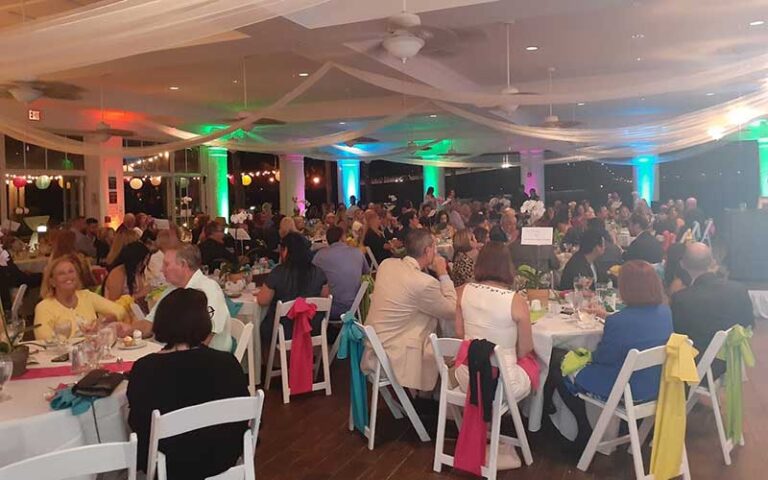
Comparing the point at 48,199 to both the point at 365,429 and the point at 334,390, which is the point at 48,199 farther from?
the point at 365,429

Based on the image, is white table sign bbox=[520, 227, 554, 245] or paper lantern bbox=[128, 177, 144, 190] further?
paper lantern bbox=[128, 177, 144, 190]

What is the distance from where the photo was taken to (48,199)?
44.3ft

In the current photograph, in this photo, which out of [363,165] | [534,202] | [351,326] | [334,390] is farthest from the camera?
[363,165]

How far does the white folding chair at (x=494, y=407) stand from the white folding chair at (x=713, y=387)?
97 centimetres

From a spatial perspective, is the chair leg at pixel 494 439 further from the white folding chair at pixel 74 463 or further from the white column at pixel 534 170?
the white column at pixel 534 170

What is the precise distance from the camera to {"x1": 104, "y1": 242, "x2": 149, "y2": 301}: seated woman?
17.1ft

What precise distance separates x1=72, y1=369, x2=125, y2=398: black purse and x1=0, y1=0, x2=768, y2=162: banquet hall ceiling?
2.87 m

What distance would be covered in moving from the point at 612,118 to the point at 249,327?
42.2 feet

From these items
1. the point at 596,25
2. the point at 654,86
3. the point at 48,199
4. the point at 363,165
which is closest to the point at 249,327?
the point at 654,86

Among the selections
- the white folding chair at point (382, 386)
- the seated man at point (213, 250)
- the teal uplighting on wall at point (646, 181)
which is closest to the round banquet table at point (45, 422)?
the white folding chair at point (382, 386)

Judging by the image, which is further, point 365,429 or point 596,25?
point 596,25

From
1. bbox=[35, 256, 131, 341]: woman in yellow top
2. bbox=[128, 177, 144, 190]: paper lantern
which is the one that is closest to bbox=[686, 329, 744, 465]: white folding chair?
bbox=[35, 256, 131, 341]: woman in yellow top

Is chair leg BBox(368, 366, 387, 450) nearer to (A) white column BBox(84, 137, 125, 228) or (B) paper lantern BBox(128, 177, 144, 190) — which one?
(A) white column BBox(84, 137, 125, 228)

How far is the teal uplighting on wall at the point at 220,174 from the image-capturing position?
54.2 feet
